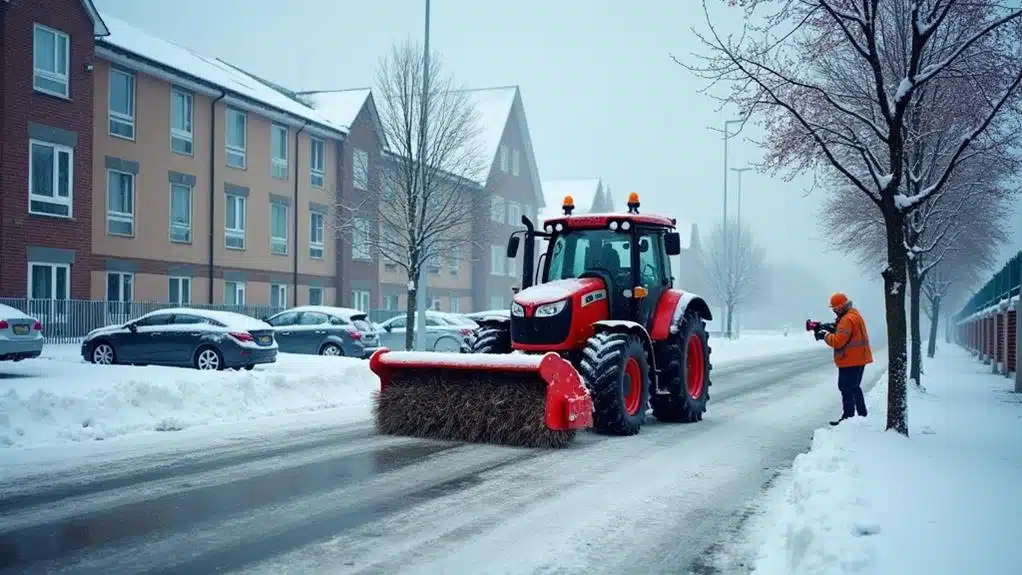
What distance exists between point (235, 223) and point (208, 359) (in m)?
14.0

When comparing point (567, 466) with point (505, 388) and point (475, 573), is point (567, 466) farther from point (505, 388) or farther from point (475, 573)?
point (475, 573)

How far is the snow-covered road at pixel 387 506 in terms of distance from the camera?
18.0 feet

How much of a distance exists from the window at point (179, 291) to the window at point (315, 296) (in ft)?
23.1

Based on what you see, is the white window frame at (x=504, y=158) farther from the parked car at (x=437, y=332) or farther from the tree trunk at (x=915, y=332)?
the tree trunk at (x=915, y=332)

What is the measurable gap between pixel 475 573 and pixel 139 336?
54.8 ft

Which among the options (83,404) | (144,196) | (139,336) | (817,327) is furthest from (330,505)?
(144,196)

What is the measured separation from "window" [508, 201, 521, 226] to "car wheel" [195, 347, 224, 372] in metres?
34.7

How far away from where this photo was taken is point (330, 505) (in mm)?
6926

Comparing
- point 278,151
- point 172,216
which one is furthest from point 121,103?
point 278,151

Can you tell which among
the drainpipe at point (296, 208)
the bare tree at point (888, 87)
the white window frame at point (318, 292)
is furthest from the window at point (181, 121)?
the bare tree at point (888, 87)

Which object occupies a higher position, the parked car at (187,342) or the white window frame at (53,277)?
the white window frame at (53,277)

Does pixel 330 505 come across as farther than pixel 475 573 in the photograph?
Yes

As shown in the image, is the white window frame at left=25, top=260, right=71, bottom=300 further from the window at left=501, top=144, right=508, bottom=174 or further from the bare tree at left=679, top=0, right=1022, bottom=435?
the window at left=501, top=144, right=508, bottom=174

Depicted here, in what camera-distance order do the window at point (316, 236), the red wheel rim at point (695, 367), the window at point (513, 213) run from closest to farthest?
the red wheel rim at point (695, 367) < the window at point (316, 236) < the window at point (513, 213)
